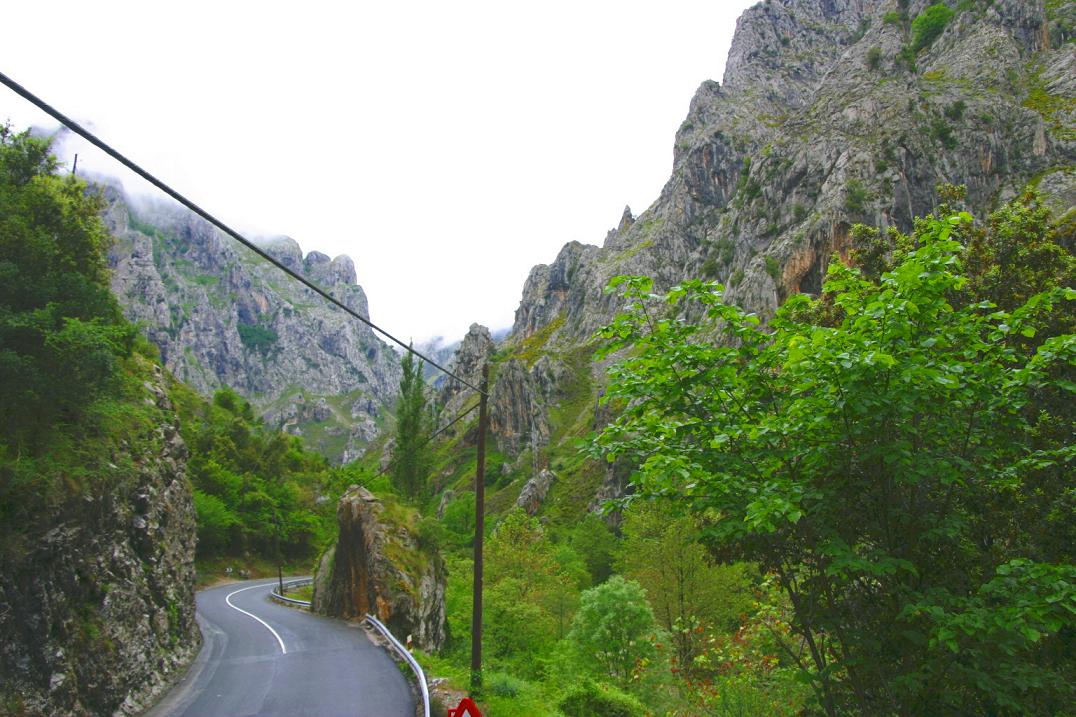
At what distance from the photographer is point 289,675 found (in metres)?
18.0

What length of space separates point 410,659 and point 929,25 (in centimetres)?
11637

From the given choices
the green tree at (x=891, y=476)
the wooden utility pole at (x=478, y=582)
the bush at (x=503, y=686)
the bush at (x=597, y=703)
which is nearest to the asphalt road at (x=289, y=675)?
the wooden utility pole at (x=478, y=582)

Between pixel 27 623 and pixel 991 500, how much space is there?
17.8m

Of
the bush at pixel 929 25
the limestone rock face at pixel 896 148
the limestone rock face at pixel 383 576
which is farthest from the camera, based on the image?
the bush at pixel 929 25

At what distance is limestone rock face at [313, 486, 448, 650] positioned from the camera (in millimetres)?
25234

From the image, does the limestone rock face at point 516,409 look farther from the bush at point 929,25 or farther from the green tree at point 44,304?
the green tree at point 44,304

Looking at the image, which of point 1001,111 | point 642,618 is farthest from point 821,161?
point 642,618

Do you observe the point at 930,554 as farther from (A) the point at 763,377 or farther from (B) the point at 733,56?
(B) the point at 733,56

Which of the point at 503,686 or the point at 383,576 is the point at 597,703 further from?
the point at 383,576

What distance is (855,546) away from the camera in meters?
5.99

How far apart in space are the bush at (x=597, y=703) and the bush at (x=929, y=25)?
11208 cm

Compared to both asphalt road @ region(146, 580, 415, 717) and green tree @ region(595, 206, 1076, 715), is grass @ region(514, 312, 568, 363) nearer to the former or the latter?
asphalt road @ region(146, 580, 415, 717)

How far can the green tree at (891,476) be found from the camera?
502 cm

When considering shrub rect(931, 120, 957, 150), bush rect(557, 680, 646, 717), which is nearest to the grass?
shrub rect(931, 120, 957, 150)
